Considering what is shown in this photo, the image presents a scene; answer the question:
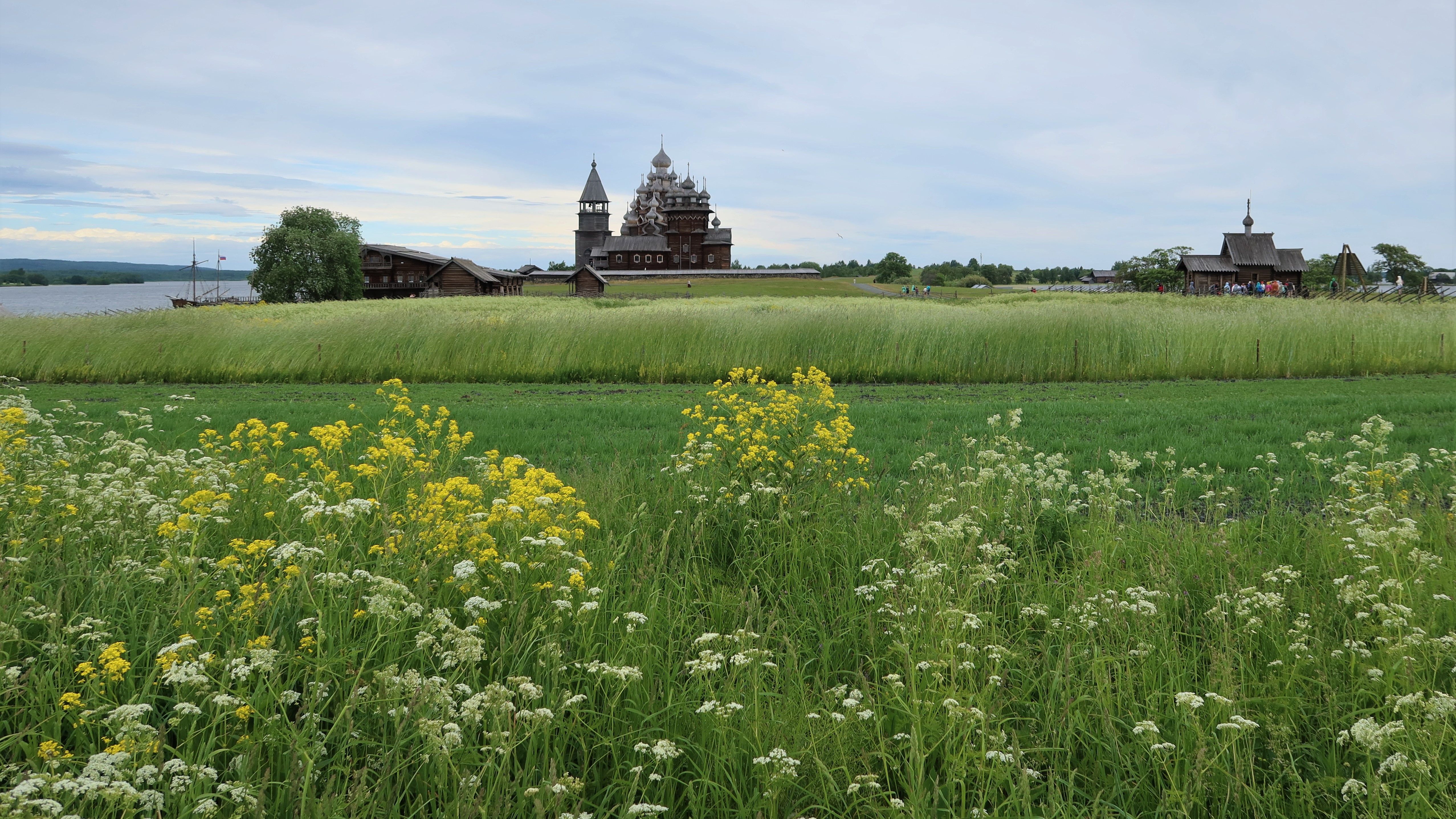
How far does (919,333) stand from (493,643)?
17.8 meters

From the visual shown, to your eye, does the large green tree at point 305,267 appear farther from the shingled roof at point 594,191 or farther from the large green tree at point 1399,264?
the large green tree at point 1399,264

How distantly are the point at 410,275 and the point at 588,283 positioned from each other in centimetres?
1502

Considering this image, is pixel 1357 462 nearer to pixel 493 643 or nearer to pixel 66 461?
pixel 493 643

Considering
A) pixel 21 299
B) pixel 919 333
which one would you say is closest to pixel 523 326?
pixel 919 333

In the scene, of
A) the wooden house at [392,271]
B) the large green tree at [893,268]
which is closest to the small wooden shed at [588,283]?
the wooden house at [392,271]

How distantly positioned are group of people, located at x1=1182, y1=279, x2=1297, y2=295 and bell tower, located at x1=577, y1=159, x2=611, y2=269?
5903 cm

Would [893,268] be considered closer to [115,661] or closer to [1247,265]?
[1247,265]

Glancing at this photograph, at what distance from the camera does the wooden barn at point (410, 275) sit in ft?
232

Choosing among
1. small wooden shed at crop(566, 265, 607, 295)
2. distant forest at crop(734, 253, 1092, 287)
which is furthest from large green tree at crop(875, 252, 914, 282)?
small wooden shed at crop(566, 265, 607, 295)

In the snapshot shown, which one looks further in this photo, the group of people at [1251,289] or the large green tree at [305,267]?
the large green tree at [305,267]

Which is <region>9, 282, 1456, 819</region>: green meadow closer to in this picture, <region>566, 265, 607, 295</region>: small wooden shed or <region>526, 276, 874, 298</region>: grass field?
<region>526, 276, 874, 298</region>: grass field

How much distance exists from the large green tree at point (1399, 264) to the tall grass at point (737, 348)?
309 ft

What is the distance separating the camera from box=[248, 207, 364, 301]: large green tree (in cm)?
6894

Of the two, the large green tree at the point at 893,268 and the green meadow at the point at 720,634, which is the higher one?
the large green tree at the point at 893,268
